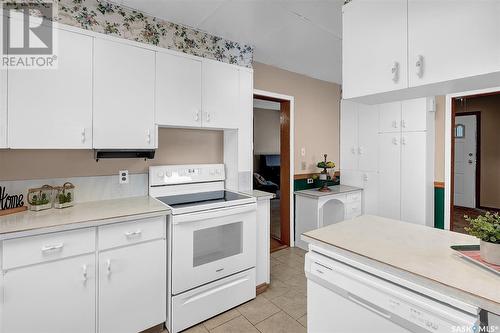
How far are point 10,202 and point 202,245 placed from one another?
4.44 ft

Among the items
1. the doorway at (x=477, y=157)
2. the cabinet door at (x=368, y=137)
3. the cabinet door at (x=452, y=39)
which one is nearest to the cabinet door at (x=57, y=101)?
the cabinet door at (x=452, y=39)

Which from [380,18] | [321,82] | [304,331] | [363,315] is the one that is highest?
[321,82]

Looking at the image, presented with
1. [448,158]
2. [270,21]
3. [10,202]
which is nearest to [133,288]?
[10,202]

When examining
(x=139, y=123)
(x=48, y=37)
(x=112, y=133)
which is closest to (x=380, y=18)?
(x=139, y=123)

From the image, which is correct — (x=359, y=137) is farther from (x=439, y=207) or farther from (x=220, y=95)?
(x=220, y=95)

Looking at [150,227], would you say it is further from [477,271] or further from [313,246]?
[477,271]

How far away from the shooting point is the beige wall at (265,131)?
6.97 m

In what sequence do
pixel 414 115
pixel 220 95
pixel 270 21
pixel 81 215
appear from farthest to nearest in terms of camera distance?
1. pixel 414 115
2. pixel 220 95
3. pixel 270 21
4. pixel 81 215

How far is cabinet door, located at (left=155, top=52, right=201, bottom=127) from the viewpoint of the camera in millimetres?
2170

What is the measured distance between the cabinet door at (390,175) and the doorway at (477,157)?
2.55 meters

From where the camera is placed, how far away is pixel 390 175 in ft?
11.6

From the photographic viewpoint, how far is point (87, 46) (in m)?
1.86

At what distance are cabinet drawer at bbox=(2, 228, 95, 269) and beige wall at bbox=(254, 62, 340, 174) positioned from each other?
8.12 ft

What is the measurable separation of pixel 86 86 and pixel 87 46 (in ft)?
0.94
